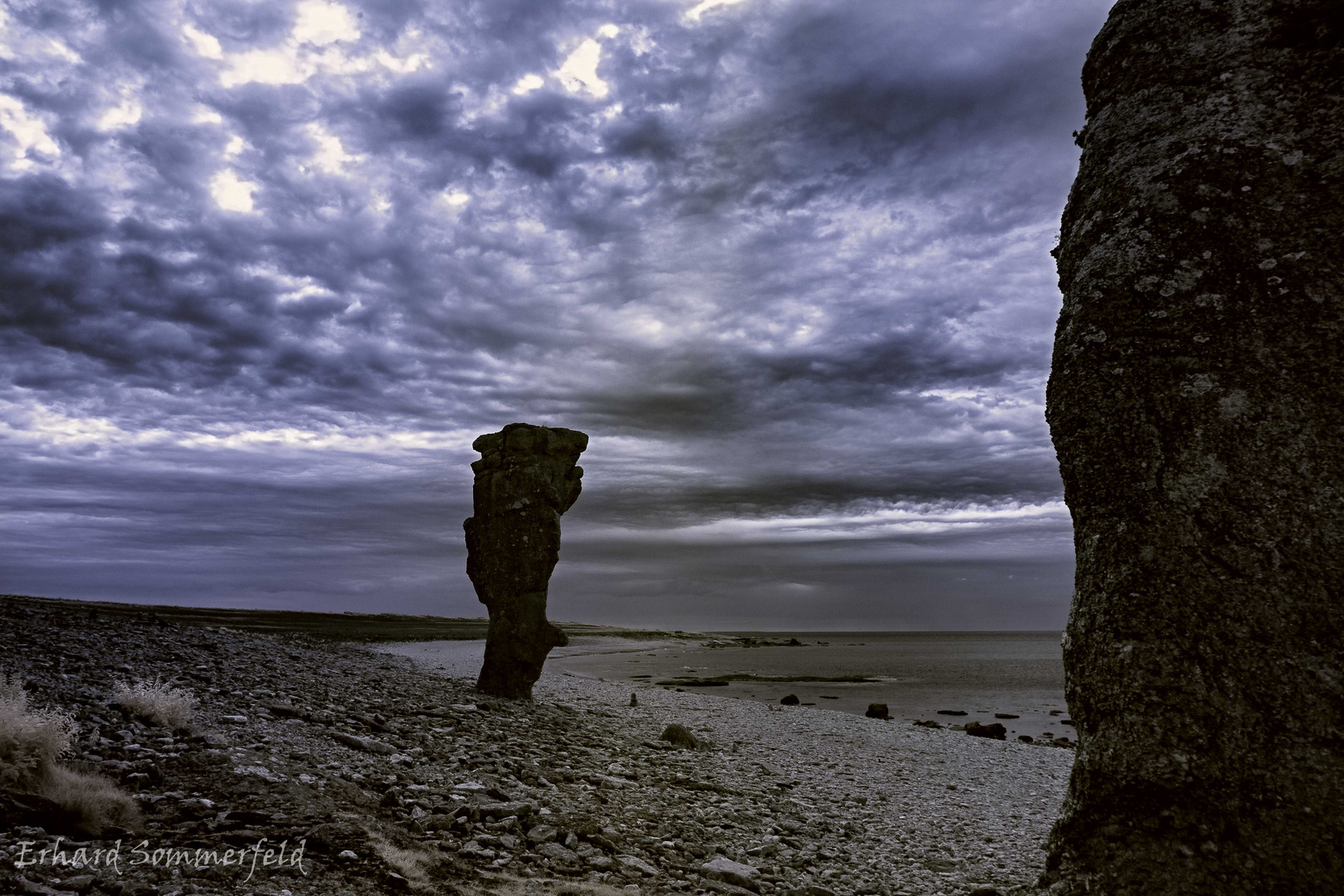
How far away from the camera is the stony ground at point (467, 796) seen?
5668 millimetres

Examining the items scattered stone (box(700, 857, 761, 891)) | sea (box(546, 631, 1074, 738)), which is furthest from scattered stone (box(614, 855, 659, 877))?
sea (box(546, 631, 1074, 738))

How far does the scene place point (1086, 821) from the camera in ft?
12.8

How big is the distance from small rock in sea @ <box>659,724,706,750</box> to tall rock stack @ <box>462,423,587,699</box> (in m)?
3.89

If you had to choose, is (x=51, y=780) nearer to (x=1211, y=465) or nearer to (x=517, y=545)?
(x=1211, y=465)

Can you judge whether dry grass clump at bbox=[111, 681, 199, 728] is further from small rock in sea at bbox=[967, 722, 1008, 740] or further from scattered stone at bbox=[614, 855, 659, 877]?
small rock in sea at bbox=[967, 722, 1008, 740]

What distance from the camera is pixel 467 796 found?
328 inches

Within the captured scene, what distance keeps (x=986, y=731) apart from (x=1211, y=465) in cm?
2323

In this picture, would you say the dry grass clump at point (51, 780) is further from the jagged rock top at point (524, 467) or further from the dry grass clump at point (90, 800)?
the jagged rock top at point (524, 467)

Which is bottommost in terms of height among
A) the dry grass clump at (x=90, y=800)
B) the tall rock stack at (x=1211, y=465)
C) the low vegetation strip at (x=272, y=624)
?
the low vegetation strip at (x=272, y=624)

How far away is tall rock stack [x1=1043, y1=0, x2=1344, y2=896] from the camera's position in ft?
11.2

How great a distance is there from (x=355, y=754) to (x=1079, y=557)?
8.80 metres

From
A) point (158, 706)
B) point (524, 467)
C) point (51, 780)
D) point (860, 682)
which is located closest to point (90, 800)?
point (51, 780)

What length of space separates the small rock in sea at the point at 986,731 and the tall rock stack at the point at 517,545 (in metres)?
14.4
